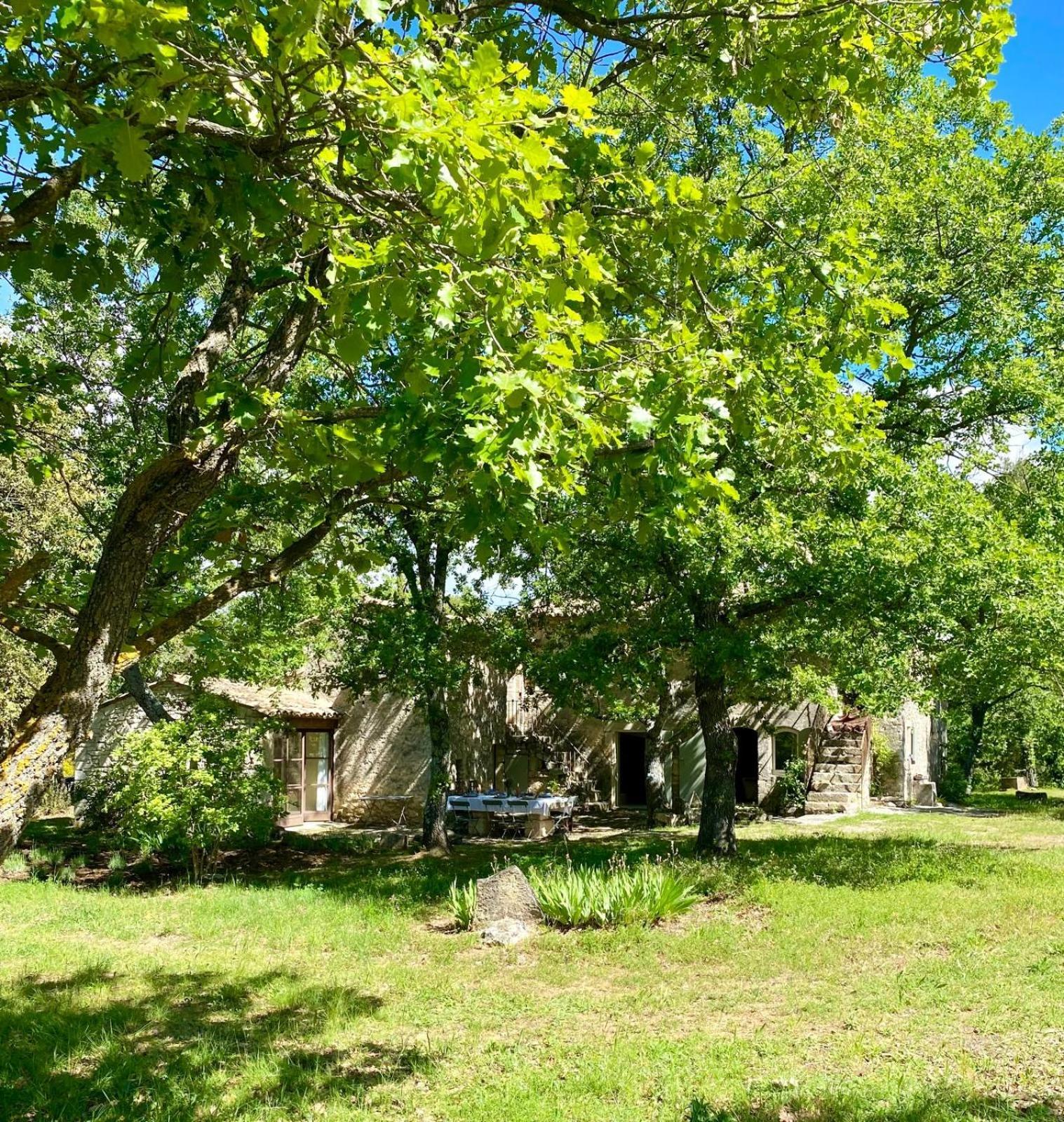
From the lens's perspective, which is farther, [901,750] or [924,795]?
[924,795]

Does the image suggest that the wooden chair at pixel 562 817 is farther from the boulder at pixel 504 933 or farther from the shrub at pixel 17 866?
the shrub at pixel 17 866

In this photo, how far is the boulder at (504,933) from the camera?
10336 millimetres

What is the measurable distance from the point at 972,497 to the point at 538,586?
7.92 meters

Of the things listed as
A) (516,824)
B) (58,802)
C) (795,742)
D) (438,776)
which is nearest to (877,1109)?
(438,776)

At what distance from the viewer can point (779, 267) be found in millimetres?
4977

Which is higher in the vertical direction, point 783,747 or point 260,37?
point 260,37

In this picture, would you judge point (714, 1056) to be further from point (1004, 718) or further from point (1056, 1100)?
point (1004, 718)

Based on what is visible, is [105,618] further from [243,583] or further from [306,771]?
[306,771]

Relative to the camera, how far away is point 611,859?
45.7 feet

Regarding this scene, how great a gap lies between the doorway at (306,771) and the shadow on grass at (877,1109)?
19.3 m

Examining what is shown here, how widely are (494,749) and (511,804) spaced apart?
19.6 feet

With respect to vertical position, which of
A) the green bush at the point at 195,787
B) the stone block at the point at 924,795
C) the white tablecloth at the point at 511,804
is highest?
the green bush at the point at 195,787

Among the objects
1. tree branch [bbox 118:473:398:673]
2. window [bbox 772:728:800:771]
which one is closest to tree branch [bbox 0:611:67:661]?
tree branch [bbox 118:473:398:673]

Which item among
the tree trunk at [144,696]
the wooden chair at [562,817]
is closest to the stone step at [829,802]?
the wooden chair at [562,817]
